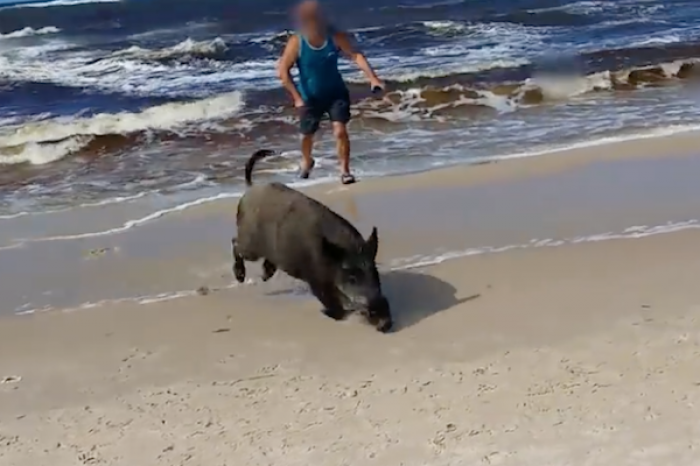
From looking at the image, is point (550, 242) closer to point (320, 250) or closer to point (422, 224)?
point (422, 224)

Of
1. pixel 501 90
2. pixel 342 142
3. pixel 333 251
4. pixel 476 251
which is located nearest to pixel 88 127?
pixel 501 90

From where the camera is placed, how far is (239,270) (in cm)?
695

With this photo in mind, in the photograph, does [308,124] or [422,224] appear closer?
[422,224]

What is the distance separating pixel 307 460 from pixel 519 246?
322 cm

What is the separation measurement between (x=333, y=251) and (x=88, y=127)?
916 centimetres

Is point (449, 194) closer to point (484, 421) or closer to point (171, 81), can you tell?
point (484, 421)

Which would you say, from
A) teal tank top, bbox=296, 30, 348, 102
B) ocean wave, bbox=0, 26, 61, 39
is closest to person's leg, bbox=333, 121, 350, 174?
teal tank top, bbox=296, 30, 348, 102

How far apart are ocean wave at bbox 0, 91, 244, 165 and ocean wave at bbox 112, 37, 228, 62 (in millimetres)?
6559

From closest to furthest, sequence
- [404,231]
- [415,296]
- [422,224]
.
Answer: [415,296]
[404,231]
[422,224]

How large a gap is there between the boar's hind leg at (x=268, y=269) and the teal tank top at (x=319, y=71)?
7.39ft

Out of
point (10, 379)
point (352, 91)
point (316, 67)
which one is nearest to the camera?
point (10, 379)

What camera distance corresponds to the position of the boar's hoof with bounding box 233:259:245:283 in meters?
6.93

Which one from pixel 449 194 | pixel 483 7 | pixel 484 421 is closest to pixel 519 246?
pixel 449 194

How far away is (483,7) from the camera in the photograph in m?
30.2
